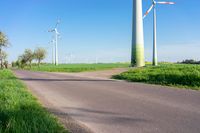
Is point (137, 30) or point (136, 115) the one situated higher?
point (137, 30)

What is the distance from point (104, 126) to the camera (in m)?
7.43

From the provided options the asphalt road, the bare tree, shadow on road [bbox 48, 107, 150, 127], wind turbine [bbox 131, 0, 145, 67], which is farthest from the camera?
the bare tree

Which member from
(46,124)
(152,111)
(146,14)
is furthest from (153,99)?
(146,14)

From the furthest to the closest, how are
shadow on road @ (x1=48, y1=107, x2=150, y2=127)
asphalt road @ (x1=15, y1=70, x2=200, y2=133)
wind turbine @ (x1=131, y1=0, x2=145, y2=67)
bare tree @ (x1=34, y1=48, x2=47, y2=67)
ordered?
bare tree @ (x1=34, y1=48, x2=47, y2=67) → wind turbine @ (x1=131, y1=0, x2=145, y2=67) → shadow on road @ (x1=48, y1=107, x2=150, y2=127) → asphalt road @ (x1=15, y1=70, x2=200, y2=133)

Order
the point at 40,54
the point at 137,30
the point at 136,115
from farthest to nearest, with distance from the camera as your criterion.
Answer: the point at 40,54 < the point at 137,30 < the point at 136,115

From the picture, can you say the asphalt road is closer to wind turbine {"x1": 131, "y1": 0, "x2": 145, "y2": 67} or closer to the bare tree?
wind turbine {"x1": 131, "y1": 0, "x2": 145, "y2": 67}

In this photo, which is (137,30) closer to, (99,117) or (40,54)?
Answer: (99,117)

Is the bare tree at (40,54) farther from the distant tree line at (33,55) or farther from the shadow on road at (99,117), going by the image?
the shadow on road at (99,117)

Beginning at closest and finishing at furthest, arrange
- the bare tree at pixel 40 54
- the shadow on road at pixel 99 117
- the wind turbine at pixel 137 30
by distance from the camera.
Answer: the shadow on road at pixel 99 117 < the wind turbine at pixel 137 30 < the bare tree at pixel 40 54

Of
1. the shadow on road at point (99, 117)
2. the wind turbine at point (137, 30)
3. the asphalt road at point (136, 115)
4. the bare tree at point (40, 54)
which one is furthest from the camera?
the bare tree at point (40, 54)

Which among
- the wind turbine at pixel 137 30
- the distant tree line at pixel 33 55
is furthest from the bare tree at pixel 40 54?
the wind turbine at pixel 137 30

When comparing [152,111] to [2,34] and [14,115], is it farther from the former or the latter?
[2,34]

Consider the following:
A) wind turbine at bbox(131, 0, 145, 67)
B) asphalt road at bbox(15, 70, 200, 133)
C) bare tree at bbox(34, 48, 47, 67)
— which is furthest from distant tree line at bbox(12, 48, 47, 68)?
asphalt road at bbox(15, 70, 200, 133)

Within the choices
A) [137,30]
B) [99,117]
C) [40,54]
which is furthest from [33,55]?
[99,117]
